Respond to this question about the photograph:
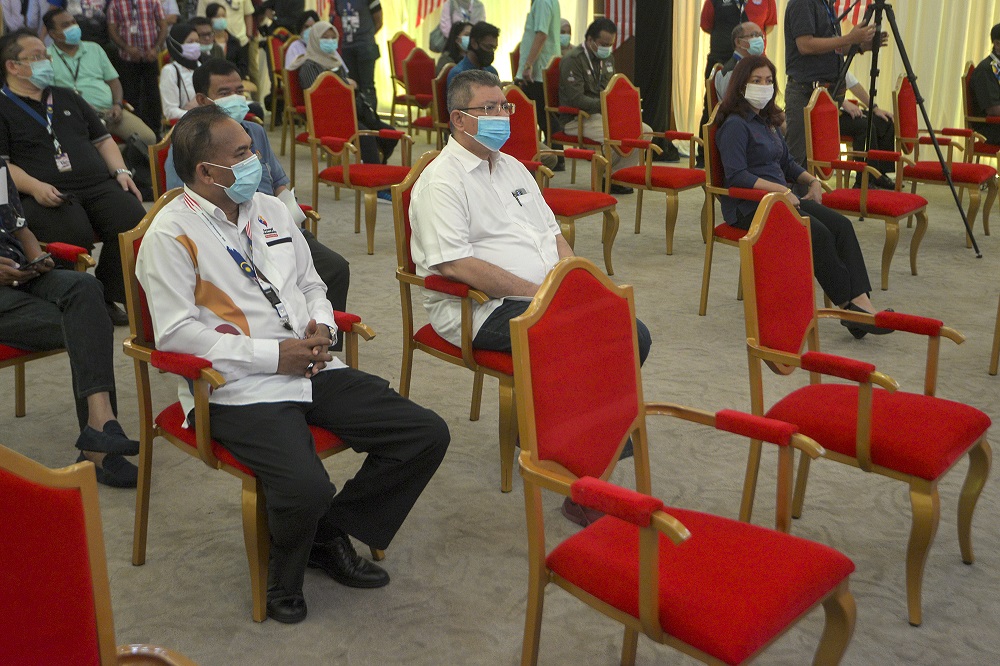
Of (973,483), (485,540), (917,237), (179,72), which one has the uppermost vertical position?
(179,72)

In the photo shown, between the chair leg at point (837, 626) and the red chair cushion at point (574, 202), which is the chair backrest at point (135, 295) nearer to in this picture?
the chair leg at point (837, 626)

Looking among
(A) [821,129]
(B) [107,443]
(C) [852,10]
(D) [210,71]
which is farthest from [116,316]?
(C) [852,10]

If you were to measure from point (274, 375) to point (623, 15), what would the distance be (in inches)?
305

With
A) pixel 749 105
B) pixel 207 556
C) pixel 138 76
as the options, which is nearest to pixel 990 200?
pixel 749 105

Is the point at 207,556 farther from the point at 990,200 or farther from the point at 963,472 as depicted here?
the point at 990,200

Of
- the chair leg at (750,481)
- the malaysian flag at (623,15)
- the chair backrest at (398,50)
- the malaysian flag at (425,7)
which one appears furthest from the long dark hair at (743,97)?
the malaysian flag at (425,7)

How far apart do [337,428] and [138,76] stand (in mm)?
6477

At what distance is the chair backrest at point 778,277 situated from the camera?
2414 millimetres

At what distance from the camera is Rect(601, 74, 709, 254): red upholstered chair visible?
5230 millimetres

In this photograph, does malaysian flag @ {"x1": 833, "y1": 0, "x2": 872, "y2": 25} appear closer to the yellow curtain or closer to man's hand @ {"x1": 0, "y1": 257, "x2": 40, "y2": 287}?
the yellow curtain

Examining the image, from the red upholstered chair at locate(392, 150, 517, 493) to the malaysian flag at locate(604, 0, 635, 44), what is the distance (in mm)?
6389

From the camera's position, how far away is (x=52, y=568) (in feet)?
4.10

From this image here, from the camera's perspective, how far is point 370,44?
336 inches

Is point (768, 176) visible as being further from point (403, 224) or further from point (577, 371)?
point (577, 371)
